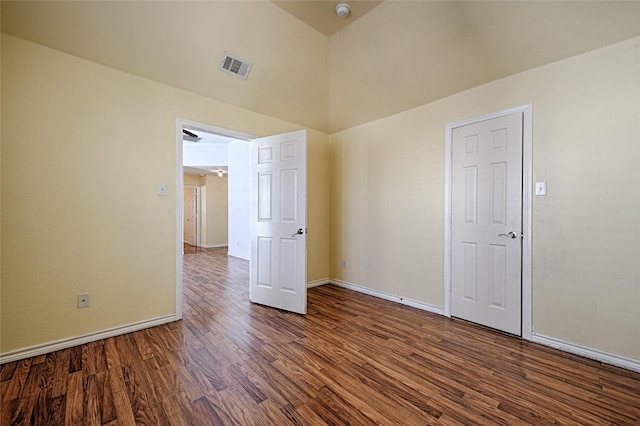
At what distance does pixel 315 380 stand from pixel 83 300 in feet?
7.21

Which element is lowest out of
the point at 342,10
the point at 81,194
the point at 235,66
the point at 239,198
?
the point at 81,194

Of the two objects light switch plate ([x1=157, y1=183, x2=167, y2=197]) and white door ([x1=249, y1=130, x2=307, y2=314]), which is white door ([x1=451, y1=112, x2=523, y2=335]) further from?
light switch plate ([x1=157, y1=183, x2=167, y2=197])

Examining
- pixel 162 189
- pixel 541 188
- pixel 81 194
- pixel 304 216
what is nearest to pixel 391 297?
pixel 304 216

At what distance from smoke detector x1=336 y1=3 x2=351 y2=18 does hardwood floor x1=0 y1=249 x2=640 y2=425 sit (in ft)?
10.5

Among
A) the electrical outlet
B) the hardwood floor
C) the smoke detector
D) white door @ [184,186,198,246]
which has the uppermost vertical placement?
the smoke detector

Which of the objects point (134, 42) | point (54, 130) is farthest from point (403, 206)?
point (54, 130)

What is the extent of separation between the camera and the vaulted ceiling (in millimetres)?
2090

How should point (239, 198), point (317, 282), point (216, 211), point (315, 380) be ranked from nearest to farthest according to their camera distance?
point (315, 380), point (317, 282), point (239, 198), point (216, 211)

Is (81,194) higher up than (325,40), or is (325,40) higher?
(325,40)

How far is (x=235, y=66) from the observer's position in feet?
9.61

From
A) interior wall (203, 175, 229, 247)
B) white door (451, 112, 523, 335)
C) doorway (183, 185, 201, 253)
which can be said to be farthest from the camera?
doorway (183, 185, 201, 253)

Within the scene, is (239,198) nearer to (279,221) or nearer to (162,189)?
(279,221)

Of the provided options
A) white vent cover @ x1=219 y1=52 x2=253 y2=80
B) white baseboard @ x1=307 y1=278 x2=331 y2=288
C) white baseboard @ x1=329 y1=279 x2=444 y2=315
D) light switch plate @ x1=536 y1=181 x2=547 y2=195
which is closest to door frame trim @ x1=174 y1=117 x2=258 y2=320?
white vent cover @ x1=219 y1=52 x2=253 y2=80

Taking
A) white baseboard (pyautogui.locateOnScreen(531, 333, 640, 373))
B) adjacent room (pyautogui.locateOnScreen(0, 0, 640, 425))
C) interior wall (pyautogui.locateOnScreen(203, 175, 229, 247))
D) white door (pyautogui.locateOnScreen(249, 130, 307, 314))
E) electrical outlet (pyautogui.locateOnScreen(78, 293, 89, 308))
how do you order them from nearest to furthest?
adjacent room (pyautogui.locateOnScreen(0, 0, 640, 425))
white baseboard (pyautogui.locateOnScreen(531, 333, 640, 373))
electrical outlet (pyautogui.locateOnScreen(78, 293, 89, 308))
white door (pyautogui.locateOnScreen(249, 130, 307, 314))
interior wall (pyautogui.locateOnScreen(203, 175, 229, 247))
